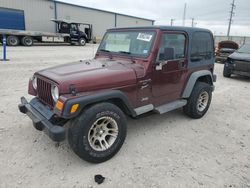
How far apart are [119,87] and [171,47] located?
1.28 metres

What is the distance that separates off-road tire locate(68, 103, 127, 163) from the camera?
8.55 ft

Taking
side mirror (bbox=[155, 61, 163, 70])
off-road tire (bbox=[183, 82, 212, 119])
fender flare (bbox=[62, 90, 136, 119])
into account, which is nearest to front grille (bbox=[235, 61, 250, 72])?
off-road tire (bbox=[183, 82, 212, 119])

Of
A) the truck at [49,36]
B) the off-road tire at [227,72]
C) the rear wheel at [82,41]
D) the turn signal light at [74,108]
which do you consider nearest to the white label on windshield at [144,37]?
the turn signal light at [74,108]

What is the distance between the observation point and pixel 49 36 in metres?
22.2

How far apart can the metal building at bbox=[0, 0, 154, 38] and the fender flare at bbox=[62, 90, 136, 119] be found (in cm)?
2377

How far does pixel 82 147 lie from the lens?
8.80 feet

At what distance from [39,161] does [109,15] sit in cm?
3564

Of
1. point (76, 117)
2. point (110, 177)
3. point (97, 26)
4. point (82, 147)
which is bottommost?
point (110, 177)

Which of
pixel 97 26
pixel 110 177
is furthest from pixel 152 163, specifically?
pixel 97 26

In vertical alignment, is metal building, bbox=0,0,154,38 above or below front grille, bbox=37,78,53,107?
above

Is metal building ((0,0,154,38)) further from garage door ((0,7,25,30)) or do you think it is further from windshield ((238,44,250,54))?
windshield ((238,44,250,54))

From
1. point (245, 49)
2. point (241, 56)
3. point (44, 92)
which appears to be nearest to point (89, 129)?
point (44, 92)

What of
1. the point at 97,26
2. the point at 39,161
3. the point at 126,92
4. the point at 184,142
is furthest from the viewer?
the point at 97,26

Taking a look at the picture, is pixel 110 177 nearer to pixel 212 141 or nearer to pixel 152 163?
pixel 152 163
